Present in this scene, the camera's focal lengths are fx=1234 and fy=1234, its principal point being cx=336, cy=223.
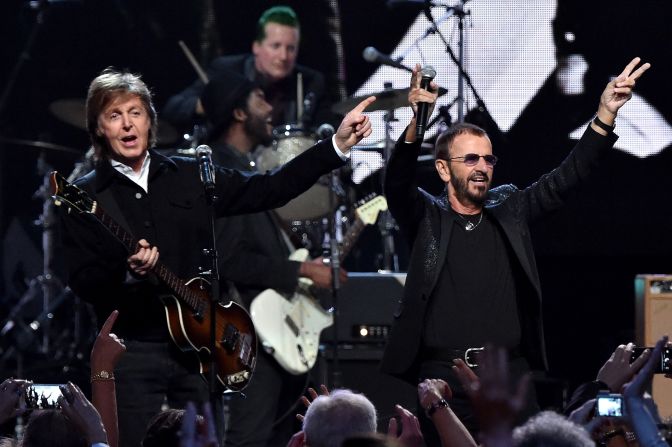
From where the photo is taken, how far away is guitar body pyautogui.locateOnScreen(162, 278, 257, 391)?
221 inches

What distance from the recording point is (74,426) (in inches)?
144

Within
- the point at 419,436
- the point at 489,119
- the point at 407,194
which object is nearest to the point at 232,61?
the point at 489,119

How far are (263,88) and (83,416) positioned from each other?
665 cm

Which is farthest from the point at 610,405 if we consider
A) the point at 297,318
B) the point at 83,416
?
the point at 297,318

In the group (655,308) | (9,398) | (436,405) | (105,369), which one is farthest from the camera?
(655,308)

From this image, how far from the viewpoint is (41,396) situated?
4551 millimetres

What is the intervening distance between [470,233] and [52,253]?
5.92 meters

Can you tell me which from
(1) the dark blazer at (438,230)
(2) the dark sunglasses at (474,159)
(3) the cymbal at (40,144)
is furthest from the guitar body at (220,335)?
(3) the cymbal at (40,144)

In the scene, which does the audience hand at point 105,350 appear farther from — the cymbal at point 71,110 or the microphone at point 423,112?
the cymbal at point 71,110

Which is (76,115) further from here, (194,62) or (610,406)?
(610,406)

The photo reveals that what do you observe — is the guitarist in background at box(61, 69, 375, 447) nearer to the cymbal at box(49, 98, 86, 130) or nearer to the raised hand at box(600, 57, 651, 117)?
the raised hand at box(600, 57, 651, 117)

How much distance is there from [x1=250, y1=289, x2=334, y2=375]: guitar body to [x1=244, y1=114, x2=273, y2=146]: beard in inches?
50.6

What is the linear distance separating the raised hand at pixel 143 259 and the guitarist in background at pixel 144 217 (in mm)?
31

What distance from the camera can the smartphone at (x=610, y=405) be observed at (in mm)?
3783
